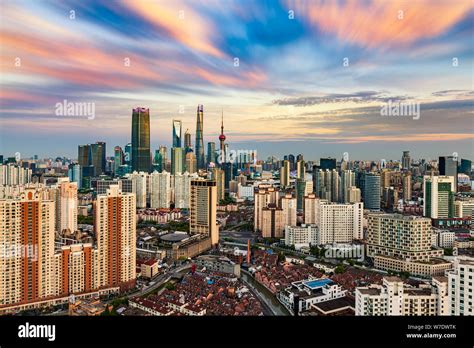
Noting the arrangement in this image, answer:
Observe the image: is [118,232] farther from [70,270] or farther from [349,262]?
[349,262]

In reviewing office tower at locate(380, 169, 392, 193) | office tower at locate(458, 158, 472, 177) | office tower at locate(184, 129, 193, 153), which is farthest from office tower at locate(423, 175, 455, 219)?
office tower at locate(184, 129, 193, 153)

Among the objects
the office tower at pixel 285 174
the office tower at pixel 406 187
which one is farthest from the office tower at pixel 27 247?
the office tower at pixel 406 187

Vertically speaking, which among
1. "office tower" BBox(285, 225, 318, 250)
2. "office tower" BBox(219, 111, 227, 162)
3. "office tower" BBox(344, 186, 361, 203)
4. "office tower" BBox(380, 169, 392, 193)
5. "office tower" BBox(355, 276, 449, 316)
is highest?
"office tower" BBox(219, 111, 227, 162)

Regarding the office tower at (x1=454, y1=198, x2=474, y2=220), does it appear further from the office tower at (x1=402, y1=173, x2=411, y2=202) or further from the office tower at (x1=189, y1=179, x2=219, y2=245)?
the office tower at (x1=189, y1=179, x2=219, y2=245)

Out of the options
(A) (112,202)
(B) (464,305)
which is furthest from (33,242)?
(B) (464,305)

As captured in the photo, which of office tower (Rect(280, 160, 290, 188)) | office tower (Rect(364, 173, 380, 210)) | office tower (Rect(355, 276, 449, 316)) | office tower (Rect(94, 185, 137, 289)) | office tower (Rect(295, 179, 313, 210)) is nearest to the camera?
office tower (Rect(355, 276, 449, 316))

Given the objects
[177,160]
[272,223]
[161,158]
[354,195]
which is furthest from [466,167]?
[161,158]

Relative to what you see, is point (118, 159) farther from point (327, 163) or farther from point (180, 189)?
point (327, 163)
